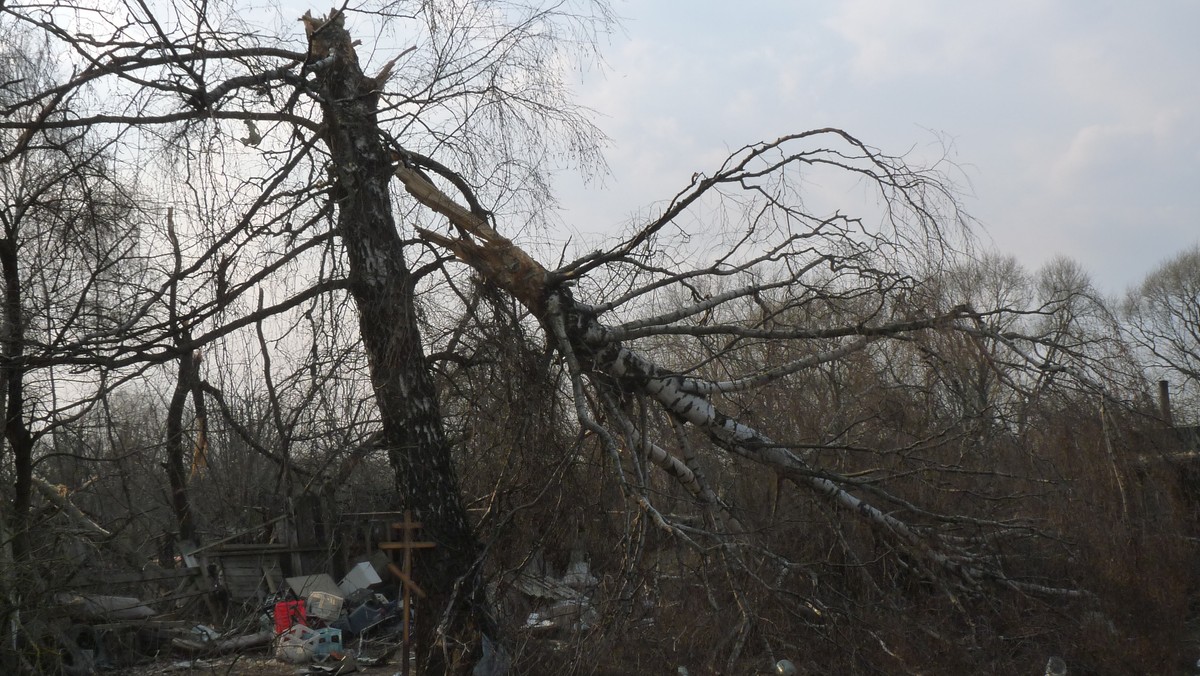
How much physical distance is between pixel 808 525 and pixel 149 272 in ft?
17.8

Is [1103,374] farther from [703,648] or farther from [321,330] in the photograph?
[321,330]

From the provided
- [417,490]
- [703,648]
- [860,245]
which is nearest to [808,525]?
[703,648]

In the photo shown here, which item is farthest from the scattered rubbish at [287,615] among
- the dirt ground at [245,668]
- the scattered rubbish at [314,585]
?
the scattered rubbish at [314,585]

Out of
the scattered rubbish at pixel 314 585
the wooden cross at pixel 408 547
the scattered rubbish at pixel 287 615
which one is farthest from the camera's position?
the scattered rubbish at pixel 314 585

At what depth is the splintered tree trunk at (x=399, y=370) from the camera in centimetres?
563

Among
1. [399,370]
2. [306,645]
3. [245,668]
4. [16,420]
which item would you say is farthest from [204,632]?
[399,370]

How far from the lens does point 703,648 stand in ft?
19.7

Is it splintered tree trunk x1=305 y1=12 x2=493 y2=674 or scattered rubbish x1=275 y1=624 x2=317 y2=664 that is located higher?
splintered tree trunk x1=305 y1=12 x2=493 y2=674

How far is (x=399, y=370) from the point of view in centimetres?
575

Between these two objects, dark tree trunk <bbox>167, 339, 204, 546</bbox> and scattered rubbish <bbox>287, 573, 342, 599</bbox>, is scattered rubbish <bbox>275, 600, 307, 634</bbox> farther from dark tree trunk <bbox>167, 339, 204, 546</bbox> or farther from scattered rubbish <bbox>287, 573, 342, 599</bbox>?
dark tree trunk <bbox>167, 339, 204, 546</bbox>

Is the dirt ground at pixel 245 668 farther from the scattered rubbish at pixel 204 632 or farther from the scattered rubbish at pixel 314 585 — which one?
the scattered rubbish at pixel 314 585

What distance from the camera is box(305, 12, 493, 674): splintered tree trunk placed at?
222 inches

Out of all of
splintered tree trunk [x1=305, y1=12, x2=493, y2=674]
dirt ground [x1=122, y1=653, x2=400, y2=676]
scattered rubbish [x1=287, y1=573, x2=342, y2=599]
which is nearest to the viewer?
splintered tree trunk [x1=305, y1=12, x2=493, y2=674]

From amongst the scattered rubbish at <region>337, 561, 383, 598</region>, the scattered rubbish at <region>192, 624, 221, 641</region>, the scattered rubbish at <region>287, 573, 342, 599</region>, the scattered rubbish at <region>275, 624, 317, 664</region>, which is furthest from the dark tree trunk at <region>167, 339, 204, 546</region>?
the scattered rubbish at <region>337, 561, 383, 598</region>
